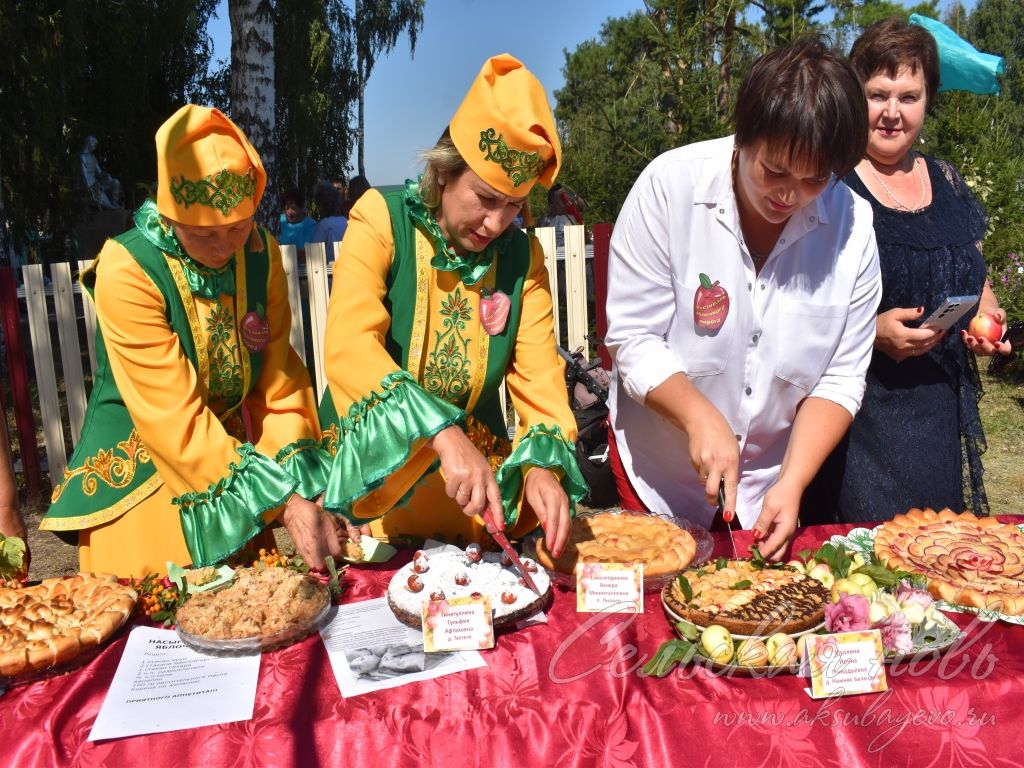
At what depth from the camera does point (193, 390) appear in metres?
Answer: 1.73

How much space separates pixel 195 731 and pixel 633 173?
6.56 meters

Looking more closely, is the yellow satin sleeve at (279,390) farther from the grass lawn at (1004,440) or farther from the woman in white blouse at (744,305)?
the grass lawn at (1004,440)

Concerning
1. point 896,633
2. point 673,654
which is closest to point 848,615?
point 896,633

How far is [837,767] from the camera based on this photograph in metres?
1.24

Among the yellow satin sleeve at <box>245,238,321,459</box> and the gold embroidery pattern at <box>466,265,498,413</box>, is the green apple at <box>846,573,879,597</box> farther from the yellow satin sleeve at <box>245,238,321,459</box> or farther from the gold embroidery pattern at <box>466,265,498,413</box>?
the yellow satin sleeve at <box>245,238,321,459</box>

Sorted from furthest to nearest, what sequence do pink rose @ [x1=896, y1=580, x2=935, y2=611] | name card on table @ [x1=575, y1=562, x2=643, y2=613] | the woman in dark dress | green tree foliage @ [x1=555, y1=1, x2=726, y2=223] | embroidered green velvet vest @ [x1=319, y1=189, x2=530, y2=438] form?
green tree foliage @ [x1=555, y1=1, x2=726, y2=223] < the woman in dark dress < embroidered green velvet vest @ [x1=319, y1=189, x2=530, y2=438] < name card on table @ [x1=575, y1=562, x2=643, y2=613] < pink rose @ [x1=896, y1=580, x2=935, y2=611]

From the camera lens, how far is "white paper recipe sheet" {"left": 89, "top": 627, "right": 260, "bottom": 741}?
1265 mm

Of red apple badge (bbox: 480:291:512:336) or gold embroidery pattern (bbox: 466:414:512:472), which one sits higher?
red apple badge (bbox: 480:291:512:336)

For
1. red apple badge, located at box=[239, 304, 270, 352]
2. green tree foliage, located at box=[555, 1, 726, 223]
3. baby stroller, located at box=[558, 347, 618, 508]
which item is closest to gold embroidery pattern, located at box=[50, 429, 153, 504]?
red apple badge, located at box=[239, 304, 270, 352]

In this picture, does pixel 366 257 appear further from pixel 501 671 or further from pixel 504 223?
pixel 501 671

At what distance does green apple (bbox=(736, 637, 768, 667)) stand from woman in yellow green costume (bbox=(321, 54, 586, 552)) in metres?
0.43

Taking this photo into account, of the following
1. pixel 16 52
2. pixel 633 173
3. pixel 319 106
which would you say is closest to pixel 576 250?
pixel 633 173

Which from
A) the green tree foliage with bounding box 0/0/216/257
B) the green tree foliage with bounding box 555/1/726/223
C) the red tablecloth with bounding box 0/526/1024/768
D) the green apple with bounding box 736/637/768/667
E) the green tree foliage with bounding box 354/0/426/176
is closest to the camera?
the red tablecloth with bounding box 0/526/1024/768

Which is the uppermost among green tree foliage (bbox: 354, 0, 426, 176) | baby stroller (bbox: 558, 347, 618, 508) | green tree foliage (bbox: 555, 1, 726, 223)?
green tree foliage (bbox: 354, 0, 426, 176)
